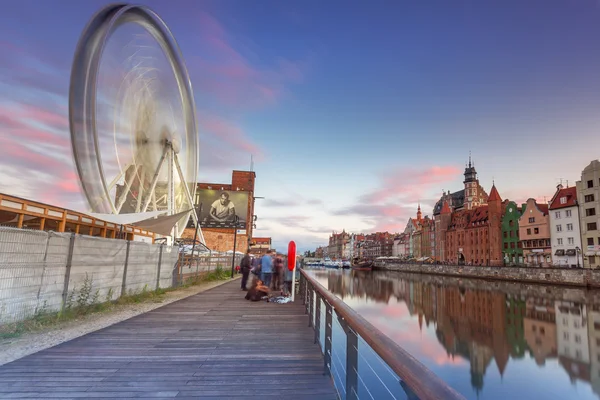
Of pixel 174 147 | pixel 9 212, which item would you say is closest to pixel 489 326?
pixel 174 147

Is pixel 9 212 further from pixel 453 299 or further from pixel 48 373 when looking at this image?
pixel 453 299

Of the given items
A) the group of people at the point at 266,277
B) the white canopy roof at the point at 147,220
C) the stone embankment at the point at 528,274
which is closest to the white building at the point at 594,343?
the stone embankment at the point at 528,274

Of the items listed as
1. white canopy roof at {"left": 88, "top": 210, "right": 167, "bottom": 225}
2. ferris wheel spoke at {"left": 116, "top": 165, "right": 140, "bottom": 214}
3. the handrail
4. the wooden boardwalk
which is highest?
ferris wheel spoke at {"left": 116, "top": 165, "right": 140, "bottom": 214}

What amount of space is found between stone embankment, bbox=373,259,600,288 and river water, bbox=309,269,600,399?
2.14 meters

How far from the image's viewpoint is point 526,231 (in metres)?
59.1

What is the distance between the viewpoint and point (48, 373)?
4316mm

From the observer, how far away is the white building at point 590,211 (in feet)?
146

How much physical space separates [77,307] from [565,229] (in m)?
60.8

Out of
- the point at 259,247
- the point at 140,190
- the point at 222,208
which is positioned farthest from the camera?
the point at 259,247

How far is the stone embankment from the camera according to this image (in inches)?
1610

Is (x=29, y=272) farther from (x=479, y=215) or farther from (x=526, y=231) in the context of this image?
(x=479, y=215)

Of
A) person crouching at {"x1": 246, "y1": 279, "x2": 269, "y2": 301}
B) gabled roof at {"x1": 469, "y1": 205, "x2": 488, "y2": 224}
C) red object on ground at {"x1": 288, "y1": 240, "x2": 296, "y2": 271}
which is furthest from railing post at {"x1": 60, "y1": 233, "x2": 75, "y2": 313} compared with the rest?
gabled roof at {"x1": 469, "y1": 205, "x2": 488, "y2": 224}

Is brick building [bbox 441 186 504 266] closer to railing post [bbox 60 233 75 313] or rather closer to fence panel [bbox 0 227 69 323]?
railing post [bbox 60 233 75 313]

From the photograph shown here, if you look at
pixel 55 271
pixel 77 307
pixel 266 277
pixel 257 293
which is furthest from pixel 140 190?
pixel 55 271
